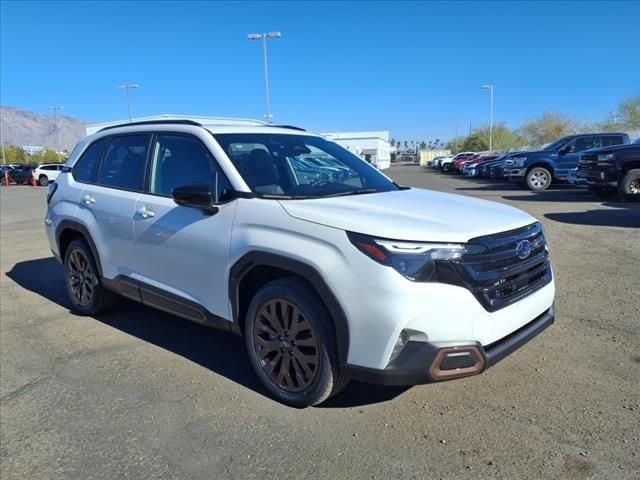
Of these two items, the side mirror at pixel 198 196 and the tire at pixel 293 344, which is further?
the side mirror at pixel 198 196

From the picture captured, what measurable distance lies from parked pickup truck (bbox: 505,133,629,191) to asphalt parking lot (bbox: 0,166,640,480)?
13751 mm

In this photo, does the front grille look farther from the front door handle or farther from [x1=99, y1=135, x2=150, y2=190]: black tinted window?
[x1=99, y1=135, x2=150, y2=190]: black tinted window

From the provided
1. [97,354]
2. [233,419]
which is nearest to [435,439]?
[233,419]

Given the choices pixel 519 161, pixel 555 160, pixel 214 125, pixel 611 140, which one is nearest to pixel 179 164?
pixel 214 125

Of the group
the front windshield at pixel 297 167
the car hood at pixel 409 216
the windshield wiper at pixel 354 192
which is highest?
the front windshield at pixel 297 167

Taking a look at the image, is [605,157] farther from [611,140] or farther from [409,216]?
[409,216]

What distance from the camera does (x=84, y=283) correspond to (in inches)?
204

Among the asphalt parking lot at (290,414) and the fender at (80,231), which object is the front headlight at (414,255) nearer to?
the asphalt parking lot at (290,414)

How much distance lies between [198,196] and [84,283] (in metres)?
2.45

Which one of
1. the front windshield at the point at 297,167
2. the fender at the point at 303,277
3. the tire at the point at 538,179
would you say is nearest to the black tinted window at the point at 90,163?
the front windshield at the point at 297,167

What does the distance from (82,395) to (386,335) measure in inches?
92.0

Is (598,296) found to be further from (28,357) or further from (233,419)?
(28,357)

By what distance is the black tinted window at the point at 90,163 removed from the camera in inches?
198

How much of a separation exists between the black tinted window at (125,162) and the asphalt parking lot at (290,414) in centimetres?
143
